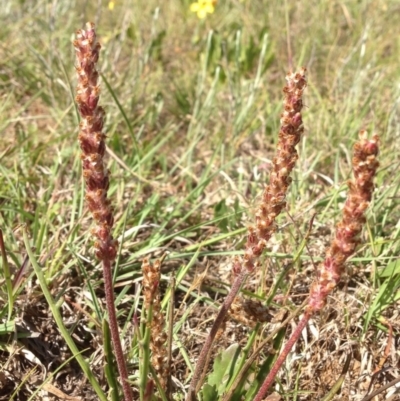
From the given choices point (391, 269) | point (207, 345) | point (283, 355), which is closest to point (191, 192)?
point (391, 269)

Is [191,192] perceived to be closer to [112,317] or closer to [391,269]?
[391,269]

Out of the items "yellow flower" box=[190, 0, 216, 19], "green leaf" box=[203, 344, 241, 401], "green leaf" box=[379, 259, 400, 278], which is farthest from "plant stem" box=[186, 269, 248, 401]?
"yellow flower" box=[190, 0, 216, 19]

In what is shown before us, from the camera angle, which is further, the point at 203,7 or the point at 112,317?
the point at 203,7

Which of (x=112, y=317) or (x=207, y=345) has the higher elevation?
(x=112, y=317)

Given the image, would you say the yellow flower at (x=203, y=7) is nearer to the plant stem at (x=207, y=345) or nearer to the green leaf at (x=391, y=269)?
the green leaf at (x=391, y=269)

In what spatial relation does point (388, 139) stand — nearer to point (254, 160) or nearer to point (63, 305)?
point (254, 160)

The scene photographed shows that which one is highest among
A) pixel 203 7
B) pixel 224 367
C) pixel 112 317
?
pixel 203 7

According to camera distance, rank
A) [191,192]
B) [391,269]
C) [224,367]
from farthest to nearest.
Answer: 1. [191,192]
2. [391,269]
3. [224,367]

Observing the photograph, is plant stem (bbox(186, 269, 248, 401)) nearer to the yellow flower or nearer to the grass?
the grass
